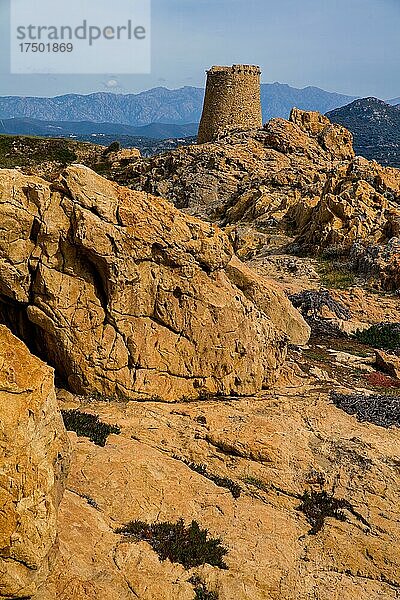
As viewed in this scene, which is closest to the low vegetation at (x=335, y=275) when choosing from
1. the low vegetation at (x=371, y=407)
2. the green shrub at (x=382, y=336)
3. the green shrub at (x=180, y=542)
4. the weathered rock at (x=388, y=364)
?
the green shrub at (x=382, y=336)

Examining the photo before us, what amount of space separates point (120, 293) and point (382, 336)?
1114 cm

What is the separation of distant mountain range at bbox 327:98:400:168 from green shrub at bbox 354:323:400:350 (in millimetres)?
84796

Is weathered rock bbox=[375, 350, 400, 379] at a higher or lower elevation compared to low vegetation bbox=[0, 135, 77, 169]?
lower

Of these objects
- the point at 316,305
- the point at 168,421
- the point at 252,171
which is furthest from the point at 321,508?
the point at 252,171

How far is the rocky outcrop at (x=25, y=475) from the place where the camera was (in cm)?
509

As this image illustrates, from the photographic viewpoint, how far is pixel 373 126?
139000 mm

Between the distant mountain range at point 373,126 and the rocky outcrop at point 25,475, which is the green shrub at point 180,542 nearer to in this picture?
the rocky outcrop at point 25,475

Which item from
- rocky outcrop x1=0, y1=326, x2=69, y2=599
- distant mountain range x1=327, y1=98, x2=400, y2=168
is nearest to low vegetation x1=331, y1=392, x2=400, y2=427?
rocky outcrop x1=0, y1=326, x2=69, y2=599

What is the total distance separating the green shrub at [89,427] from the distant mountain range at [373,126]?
96835 mm

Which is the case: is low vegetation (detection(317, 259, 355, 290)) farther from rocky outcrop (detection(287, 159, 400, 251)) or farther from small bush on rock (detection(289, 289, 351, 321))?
small bush on rock (detection(289, 289, 351, 321))

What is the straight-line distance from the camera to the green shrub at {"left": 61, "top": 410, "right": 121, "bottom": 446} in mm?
8820

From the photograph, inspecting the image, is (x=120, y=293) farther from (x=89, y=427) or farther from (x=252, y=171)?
(x=252, y=171)

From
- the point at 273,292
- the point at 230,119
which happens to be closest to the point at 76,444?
the point at 273,292

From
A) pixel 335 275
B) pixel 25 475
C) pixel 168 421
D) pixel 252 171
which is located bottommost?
pixel 168 421
